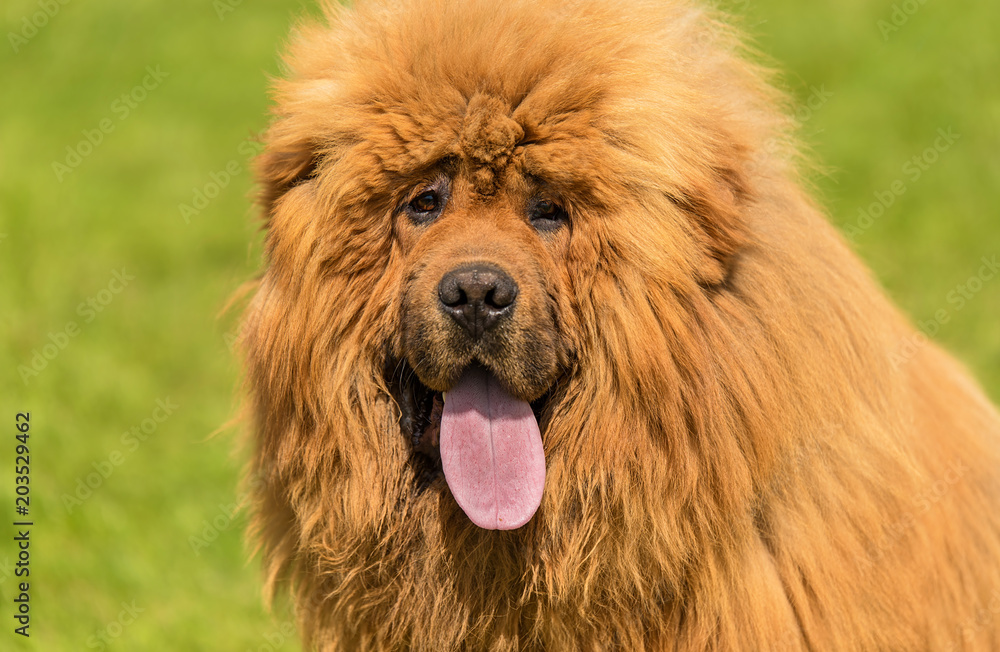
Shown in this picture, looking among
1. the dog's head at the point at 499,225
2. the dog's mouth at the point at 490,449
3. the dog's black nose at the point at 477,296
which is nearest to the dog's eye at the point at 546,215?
the dog's head at the point at 499,225

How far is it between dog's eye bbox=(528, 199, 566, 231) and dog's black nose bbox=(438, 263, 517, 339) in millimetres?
284

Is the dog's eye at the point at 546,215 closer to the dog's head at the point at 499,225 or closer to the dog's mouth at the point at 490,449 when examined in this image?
the dog's head at the point at 499,225

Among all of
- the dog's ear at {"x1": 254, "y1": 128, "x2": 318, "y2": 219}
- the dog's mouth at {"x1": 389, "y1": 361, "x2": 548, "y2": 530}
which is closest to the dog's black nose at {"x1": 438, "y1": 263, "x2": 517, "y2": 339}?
the dog's mouth at {"x1": 389, "y1": 361, "x2": 548, "y2": 530}

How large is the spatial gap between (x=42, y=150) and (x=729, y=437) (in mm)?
9162

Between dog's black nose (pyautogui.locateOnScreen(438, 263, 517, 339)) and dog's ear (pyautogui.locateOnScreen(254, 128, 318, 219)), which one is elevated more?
dog's black nose (pyautogui.locateOnScreen(438, 263, 517, 339))

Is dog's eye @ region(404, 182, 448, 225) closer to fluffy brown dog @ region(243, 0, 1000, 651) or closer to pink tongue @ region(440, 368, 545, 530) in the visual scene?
fluffy brown dog @ region(243, 0, 1000, 651)

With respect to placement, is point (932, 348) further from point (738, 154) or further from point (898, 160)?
point (898, 160)

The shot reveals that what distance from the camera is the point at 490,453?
3.24m

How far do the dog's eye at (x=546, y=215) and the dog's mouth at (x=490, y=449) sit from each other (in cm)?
51

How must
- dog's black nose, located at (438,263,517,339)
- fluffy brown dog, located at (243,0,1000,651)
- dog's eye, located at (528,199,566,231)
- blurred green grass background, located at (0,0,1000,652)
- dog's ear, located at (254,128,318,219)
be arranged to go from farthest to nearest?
1. blurred green grass background, located at (0,0,1000,652)
2. dog's ear, located at (254,128,318,219)
3. dog's eye, located at (528,199,566,231)
4. fluffy brown dog, located at (243,0,1000,651)
5. dog's black nose, located at (438,263,517,339)

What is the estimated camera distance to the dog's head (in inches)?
122

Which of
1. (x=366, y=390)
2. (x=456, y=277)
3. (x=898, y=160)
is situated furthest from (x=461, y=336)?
(x=898, y=160)

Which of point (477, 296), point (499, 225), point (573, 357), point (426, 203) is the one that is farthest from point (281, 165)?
point (573, 357)

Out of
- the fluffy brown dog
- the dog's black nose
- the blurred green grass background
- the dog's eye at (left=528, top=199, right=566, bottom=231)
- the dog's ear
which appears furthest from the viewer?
the blurred green grass background
